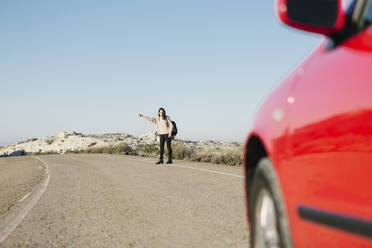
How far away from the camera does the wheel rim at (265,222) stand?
2.61 metres

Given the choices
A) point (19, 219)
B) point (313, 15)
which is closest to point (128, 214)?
point (19, 219)

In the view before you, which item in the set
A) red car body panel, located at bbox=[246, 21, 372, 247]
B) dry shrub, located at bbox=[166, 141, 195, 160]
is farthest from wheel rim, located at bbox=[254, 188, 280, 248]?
dry shrub, located at bbox=[166, 141, 195, 160]

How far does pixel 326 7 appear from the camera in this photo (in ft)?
6.34

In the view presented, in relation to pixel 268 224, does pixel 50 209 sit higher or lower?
lower

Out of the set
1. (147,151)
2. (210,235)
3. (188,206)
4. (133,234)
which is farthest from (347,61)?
(147,151)

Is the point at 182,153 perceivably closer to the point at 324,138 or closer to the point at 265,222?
the point at 265,222

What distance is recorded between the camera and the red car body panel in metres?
1.68

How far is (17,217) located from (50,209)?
546 millimetres

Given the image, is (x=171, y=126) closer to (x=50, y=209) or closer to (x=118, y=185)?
(x=118, y=185)

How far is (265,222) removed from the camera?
2.76m

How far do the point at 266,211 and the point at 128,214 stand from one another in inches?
133

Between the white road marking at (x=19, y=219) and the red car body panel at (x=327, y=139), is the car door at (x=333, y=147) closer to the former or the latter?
the red car body panel at (x=327, y=139)

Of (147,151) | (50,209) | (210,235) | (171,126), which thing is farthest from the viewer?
(147,151)

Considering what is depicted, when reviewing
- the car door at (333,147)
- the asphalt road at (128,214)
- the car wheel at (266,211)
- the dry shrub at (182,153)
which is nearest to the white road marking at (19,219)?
the asphalt road at (128,214)
